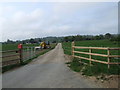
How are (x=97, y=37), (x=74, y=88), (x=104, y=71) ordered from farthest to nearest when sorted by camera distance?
(x=97, y=37) → (x=104, y=71) → (x=74, y=88)

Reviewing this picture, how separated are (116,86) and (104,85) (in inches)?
15.8

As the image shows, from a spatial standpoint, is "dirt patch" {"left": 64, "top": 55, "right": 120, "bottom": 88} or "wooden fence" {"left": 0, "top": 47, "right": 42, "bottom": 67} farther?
"wooden fence" {"left": 0, "top": 47, "right": 42, "bottom": 67}

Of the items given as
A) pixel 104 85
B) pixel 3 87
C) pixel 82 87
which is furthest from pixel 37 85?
pixel 104 85

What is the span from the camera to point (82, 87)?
5.49m

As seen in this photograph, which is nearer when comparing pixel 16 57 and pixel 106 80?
pixel 106 80

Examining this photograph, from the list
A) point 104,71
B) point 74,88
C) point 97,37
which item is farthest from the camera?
point 97,37

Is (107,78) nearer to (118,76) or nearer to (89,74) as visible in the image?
(118,76)

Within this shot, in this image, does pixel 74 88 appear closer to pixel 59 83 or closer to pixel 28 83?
pixel 59 83

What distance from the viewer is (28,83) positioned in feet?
20.3

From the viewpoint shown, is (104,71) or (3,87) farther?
(104,71)

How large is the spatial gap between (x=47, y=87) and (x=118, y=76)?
2.87 m

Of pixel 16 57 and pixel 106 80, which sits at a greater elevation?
pixel 106 80

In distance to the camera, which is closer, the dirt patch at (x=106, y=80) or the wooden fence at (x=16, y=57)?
the dirt patch at (x=106, y=80)

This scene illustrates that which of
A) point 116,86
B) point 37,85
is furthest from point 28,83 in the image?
point 116,86
